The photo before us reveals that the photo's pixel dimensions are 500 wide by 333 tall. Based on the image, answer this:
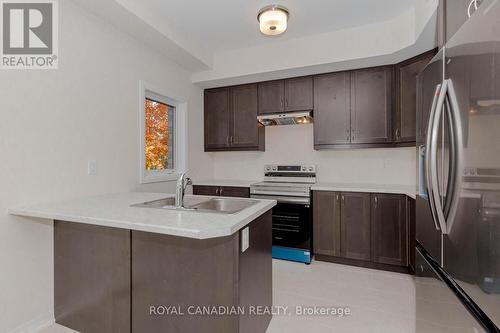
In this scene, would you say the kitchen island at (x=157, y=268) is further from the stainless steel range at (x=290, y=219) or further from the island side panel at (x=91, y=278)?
the stainless steel range at (x=290, y=219)

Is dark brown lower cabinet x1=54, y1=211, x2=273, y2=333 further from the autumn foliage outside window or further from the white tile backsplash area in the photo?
the white tile backsplash area

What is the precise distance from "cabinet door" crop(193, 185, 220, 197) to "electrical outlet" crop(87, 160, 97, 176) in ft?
5.14

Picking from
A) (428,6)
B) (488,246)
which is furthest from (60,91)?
(428,6)

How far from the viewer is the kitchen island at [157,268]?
1384 mm

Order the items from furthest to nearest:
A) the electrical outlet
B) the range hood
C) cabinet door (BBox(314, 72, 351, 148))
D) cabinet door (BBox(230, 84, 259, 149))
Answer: cabinet door (BBox(230, 84, 259, 149)) → the range hood → cabinet door (BBox(314, 72, 351, 148)) → the electrical outlet

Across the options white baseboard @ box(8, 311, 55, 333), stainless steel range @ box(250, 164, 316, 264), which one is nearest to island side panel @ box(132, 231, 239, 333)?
white baseboard @ box(8, 311, 55, 333)

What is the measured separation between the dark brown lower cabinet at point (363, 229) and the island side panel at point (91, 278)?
219 cm

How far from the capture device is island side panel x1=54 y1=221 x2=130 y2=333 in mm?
1631

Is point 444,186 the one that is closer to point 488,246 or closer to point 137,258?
point 488,246

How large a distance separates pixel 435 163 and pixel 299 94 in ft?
7.72

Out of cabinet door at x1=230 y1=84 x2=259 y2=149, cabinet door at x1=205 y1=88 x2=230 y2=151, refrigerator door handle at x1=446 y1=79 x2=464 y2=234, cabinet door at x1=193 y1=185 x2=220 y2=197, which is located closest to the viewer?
refrigerator door handle at x1=446 y1=79 x2=464 y2=234

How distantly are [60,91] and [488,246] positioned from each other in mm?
2729

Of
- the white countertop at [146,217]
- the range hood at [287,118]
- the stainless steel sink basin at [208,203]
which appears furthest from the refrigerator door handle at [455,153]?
the range hood at [287,118]

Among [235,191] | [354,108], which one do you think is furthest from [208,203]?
[354,108]
